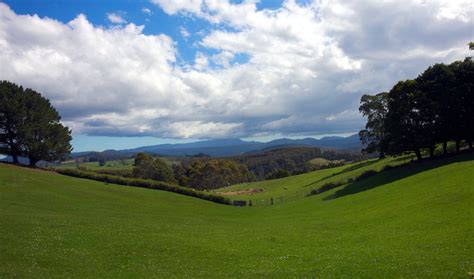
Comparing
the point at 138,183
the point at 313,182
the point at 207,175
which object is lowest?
the point at 313,182

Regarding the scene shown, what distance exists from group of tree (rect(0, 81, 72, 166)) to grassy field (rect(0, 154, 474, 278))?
77.8ft

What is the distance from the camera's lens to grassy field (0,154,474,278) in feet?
53.1

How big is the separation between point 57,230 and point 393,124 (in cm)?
5076

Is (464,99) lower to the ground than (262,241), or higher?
higher

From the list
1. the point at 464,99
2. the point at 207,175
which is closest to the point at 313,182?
the point at 464,99

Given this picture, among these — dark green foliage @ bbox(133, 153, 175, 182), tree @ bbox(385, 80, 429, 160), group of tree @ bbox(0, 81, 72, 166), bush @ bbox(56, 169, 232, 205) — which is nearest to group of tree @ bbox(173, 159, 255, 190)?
dark green foliage @ bbox(133, 153, 175, 182)

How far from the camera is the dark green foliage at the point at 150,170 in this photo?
111 m

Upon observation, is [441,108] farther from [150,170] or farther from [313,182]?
[150,170]

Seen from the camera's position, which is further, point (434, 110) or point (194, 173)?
point (194, 173)

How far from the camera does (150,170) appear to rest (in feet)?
364

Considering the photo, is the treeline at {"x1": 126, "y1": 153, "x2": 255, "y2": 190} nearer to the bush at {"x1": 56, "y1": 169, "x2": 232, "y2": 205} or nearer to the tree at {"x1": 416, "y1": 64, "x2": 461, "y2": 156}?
the bush at {"x1": 56, "y1": 169, "x2": 232, "y2": 205}

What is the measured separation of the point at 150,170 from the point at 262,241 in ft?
296

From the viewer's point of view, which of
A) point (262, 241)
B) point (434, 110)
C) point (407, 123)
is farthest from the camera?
point (407, 123)

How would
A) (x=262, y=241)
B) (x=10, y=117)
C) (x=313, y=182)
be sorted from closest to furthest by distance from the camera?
(x=262, y=241), (x=10, y=117), (x=313, y=182)
